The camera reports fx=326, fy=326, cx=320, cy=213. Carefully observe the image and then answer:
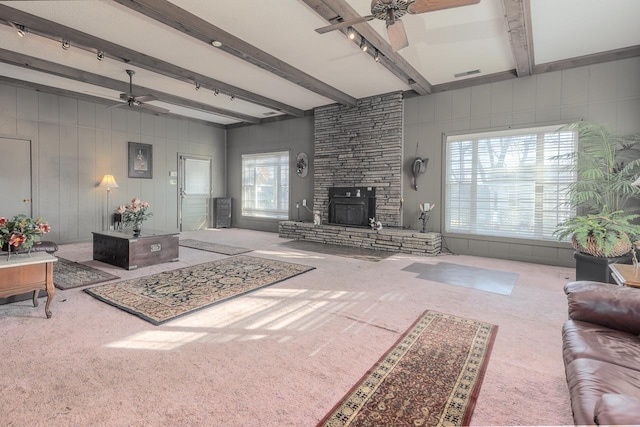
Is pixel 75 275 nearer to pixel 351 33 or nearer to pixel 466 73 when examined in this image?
pixel 351 33

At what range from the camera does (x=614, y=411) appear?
1.01 meters

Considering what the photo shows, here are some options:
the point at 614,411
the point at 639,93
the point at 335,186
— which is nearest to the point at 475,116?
the point at 639,93

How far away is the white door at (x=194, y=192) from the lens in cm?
882

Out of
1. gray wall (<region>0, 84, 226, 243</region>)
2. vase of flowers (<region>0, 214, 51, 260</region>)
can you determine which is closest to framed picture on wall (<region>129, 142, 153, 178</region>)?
gray wall (<region>0, 84, 226, 243</region>)

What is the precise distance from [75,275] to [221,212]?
5.37m

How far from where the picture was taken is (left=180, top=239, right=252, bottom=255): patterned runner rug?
597cm

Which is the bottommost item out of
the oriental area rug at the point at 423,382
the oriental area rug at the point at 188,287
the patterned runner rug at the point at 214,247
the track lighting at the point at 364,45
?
the oriental area rug at the point at 423,382

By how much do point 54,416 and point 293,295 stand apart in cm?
219

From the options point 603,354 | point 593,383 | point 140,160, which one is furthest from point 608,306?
point 140,160

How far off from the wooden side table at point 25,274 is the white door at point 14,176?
13.7ft

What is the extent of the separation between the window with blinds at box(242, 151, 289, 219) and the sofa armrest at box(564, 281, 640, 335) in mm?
7123

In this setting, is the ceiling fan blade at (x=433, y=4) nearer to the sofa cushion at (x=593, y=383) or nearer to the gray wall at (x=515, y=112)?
the sofa cushion at (x=593, y=383)

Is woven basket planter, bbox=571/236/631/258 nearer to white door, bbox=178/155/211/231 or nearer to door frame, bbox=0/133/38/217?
white door, bbox=178/155/211/231

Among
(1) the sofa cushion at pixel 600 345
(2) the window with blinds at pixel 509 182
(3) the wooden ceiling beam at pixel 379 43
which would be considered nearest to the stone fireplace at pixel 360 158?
(3) the wooden ceiling beam at pixel 379 43
